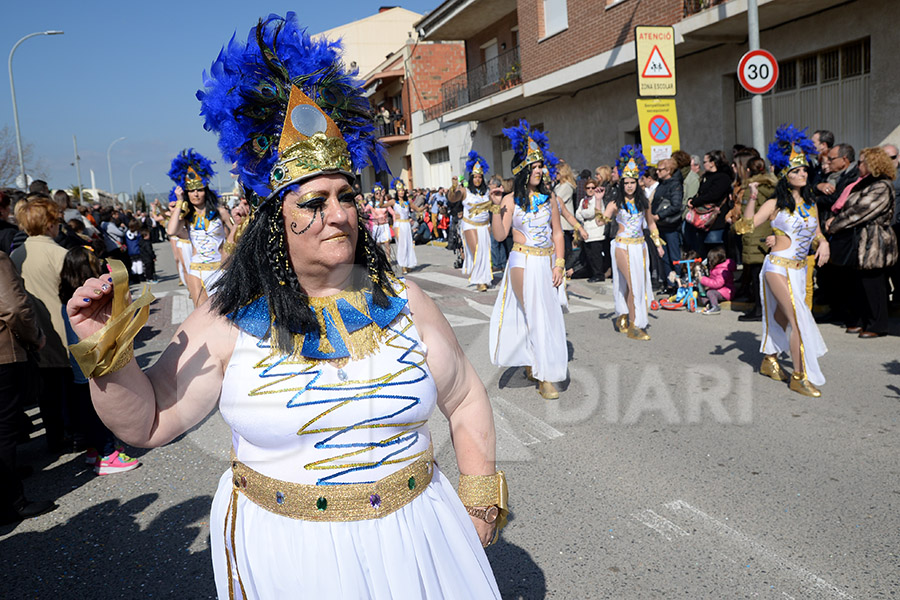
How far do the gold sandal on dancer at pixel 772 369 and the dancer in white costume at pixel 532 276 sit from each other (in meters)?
1.88

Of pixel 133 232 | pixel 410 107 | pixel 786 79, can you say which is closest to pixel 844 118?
pixel 786 79

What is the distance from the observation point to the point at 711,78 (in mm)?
13969

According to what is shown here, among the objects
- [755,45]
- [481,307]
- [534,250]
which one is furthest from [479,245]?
[534,250]

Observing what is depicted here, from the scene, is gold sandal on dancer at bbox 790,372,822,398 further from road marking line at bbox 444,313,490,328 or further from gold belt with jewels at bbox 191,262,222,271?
gold belt with jewels at bbox 191,262,222,271

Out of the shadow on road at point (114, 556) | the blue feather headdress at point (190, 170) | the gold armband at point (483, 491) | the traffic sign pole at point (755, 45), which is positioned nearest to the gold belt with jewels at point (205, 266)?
the blue feather headdress at point (190, 170)

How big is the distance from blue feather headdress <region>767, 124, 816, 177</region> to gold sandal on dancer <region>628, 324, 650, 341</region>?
8.47ft

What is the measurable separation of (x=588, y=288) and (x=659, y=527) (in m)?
8.83

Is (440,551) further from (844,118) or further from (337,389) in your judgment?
(844,118)

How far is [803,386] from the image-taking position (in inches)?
233

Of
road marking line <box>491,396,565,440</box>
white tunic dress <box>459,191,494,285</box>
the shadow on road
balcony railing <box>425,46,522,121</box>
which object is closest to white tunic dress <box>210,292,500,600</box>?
the shadow on road

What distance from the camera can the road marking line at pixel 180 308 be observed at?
441 inches

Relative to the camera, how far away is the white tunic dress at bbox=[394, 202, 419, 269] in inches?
667

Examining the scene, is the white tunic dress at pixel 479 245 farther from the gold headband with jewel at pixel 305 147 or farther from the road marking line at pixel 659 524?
the gold headband with jewel at pixel 305 147

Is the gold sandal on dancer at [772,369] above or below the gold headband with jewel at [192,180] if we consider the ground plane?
below
